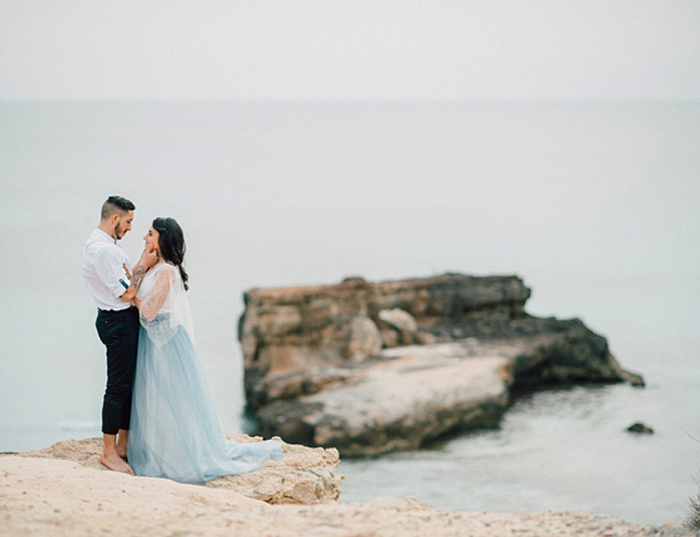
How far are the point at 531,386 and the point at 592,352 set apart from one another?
9.25ft

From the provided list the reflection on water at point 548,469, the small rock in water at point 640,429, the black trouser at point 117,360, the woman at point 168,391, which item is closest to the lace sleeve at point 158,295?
the woman at point 168,391

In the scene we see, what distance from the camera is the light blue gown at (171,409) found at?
3801mm

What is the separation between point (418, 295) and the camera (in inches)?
837

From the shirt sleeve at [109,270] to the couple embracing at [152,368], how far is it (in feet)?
0.08

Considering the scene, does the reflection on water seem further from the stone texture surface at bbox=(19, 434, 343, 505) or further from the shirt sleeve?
the shirt sleeve

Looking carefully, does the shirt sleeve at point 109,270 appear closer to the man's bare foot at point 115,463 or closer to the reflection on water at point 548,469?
the man's bare foot at point 115,463

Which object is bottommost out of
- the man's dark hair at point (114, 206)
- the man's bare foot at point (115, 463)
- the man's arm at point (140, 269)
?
the man's bare foot at point (115, 463)

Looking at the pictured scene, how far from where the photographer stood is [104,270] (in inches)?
144

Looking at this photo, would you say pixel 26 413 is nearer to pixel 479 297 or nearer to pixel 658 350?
pixel 479 297

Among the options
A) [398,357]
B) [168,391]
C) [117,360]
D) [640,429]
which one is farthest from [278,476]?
[640,429]

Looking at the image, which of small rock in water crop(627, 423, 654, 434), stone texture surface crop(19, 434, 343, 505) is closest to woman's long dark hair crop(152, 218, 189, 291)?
stone texture surface crop(19, 434, 343, 505)

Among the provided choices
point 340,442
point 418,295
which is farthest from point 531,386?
point 340,442

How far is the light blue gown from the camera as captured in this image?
3.80m

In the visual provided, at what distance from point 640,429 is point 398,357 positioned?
6.38 m
